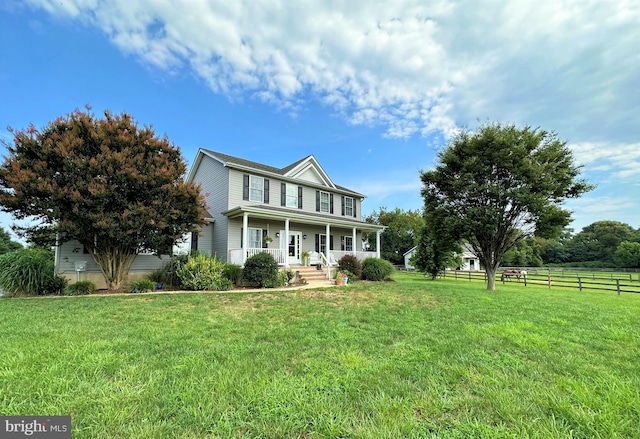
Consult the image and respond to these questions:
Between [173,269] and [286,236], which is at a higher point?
[286,236]

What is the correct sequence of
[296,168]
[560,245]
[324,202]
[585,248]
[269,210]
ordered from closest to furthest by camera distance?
[269,210], [296,168], [324,202], [585,248], [560,245]

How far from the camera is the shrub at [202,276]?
11.5 m

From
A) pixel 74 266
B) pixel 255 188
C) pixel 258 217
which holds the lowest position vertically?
pixel 74 266

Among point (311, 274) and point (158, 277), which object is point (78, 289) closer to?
point (158, 277)

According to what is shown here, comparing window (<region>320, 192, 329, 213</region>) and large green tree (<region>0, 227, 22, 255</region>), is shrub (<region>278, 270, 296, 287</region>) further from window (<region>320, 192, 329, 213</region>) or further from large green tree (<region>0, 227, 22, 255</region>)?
large green tree (<region>0, 227, 22, 255</region>)

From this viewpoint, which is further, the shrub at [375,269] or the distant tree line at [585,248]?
the distant tree line at [585,248]

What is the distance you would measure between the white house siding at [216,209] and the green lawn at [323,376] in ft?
32.8

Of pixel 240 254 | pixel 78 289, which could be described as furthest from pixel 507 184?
pixel 78 289

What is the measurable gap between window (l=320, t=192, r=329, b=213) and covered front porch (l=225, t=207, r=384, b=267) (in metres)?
1.39

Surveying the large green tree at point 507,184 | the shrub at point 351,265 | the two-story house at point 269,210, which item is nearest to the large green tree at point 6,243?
the two-story house at point 269,210

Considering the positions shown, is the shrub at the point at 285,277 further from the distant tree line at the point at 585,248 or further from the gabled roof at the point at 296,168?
the distant tree line at the point at 585,248

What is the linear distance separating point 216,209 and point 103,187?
7.39 meters

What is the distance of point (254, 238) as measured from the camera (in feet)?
54.2

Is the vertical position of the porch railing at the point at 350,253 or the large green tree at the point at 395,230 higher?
the large green tree at the point at 395,230
